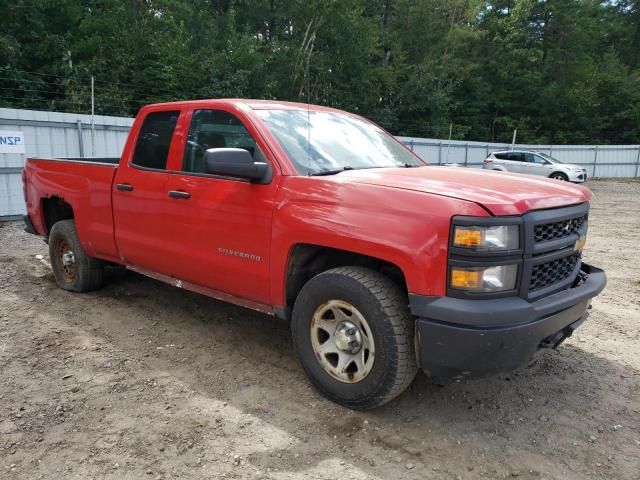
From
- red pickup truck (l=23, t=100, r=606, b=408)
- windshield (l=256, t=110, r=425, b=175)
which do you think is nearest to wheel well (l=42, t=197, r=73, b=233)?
red pickup truck (l=23, t=100, r=606, b=408)

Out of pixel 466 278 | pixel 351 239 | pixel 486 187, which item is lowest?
pixel 466 278

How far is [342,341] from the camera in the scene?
3139 millimetres

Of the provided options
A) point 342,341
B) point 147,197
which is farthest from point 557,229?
point 147,197

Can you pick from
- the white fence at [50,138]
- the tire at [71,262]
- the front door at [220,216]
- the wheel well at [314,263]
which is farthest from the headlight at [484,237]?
the white fence at [50,138]

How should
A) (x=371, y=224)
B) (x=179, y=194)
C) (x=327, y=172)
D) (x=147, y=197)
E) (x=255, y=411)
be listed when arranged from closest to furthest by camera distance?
(x=371, y=224) < (x=255, y=411) < (x=327, y=172) < (x=179, y=194) < (x=147, y=197)

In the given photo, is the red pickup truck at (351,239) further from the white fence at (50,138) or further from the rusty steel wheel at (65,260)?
the white fence at (50,138)

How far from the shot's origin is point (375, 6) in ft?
116

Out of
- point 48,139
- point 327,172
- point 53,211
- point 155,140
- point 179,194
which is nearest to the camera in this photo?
point 327,172

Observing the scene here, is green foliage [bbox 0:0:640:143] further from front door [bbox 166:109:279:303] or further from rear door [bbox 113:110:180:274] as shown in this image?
front door [bbox 166:109:279:303]

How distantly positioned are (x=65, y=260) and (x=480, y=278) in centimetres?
460

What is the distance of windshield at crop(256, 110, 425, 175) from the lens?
357 centimetres

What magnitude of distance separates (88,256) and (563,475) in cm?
457

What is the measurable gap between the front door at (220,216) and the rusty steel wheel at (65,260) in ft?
6.35

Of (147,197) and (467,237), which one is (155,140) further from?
(467,237)
